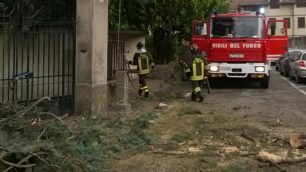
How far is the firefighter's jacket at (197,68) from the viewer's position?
15391 mm

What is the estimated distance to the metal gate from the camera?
10.3 m

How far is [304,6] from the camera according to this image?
82125 millimetres

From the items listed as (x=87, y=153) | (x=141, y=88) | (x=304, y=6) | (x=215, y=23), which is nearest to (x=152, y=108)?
(x=141, y=88)

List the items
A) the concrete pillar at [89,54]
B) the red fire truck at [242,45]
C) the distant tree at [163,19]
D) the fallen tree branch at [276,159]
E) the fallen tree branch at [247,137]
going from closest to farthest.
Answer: the fallen tree branch at [276,159] → the fallen tree branch at [247,137] → the concrete pillar at [89,54] → the red fire truck at [242,45] → the distant tree at [163,19]

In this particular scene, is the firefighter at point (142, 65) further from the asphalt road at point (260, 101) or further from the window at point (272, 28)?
the window at point (272, 28)

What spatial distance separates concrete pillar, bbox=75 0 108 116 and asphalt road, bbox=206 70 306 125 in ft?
11.4

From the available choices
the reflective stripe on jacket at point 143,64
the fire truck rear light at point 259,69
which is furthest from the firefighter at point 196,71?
the fire truck rear light at point 259,69

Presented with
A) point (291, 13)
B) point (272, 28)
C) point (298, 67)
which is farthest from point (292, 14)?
point (272, 28)

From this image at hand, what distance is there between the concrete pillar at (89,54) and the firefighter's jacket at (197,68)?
4381 millimetres

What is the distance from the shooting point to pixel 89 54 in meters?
11.4

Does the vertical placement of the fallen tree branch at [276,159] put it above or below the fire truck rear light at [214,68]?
below

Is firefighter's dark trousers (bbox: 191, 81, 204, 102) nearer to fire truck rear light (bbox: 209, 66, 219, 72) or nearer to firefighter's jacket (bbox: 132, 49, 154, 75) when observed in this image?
firefighter's jacket (bbox: 132, 49, 154, 75)

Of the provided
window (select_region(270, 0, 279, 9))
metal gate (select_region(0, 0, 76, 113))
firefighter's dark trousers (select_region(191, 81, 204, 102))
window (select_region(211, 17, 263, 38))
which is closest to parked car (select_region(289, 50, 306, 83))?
window (select_region(211, 17, 263, 38))

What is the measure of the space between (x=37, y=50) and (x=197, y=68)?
224 inches
